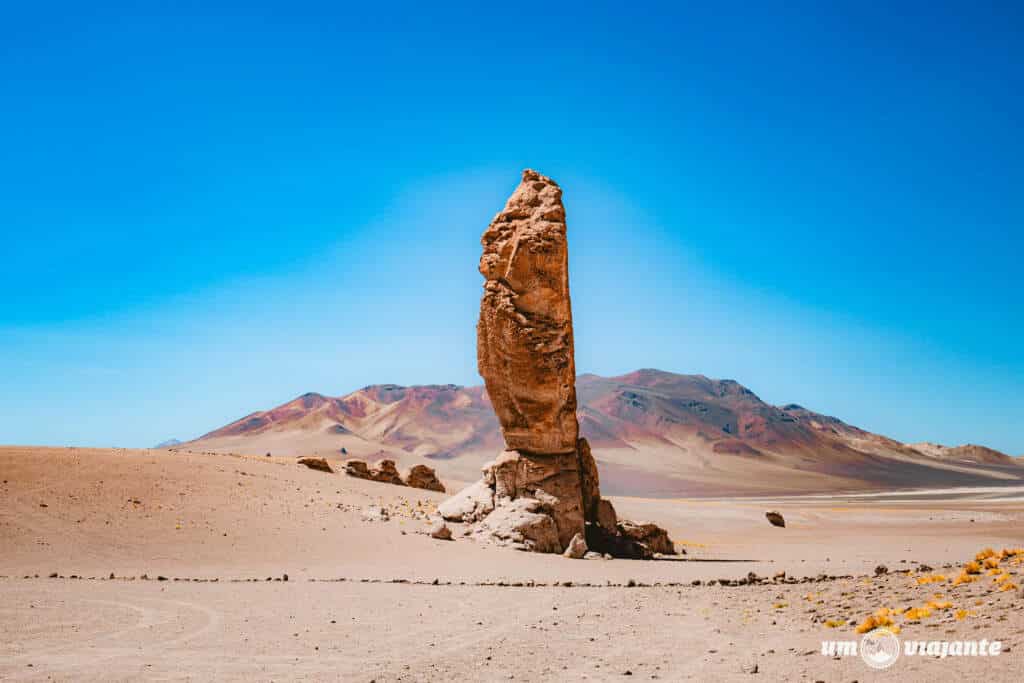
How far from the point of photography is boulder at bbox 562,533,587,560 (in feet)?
52.6

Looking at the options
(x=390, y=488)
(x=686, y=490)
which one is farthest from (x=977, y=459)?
(x=390, y=488)

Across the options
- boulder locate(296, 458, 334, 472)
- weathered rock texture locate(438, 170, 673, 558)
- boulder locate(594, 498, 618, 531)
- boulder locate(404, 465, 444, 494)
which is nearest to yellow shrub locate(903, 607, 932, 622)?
weathered rock texture locate(438, 170, 673, 558)

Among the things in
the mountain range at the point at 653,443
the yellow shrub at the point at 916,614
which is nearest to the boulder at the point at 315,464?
the yellow shrub at the point at 916,614

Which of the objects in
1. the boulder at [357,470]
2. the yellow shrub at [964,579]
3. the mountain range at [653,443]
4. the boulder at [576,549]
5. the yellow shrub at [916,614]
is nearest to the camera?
the yellow shrub at [916,614]

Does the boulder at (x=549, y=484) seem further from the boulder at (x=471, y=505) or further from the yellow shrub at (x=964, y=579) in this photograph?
the yellow shrub at (x=964, y=579)

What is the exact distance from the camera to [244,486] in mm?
20375

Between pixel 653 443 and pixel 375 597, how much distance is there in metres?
146

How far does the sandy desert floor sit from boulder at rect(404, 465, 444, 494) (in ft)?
31.9

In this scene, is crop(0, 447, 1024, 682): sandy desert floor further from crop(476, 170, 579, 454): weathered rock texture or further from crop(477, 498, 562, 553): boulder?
crop(476, 170, 579, 454): weathered rock texture

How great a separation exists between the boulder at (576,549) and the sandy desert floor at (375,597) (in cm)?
65

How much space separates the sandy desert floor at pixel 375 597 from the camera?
6879 mm

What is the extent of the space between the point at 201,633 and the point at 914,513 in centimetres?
4070

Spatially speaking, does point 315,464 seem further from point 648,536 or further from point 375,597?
point 375,597

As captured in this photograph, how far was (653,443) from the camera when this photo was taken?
500 ft
